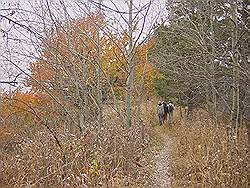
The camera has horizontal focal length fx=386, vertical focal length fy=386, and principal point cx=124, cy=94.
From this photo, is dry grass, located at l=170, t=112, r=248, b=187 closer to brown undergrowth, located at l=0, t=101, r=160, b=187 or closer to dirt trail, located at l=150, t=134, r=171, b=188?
dirt trail, located at l=150, t=134, r=171, b=188

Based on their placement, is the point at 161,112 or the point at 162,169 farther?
the point at 161,112

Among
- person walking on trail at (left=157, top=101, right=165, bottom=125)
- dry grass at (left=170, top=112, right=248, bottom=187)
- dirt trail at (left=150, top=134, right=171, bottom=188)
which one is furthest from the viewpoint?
person walking on trail at (left=157, top=101, right=165, bottom=125)

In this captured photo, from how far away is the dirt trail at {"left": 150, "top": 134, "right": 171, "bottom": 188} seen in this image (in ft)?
23.6

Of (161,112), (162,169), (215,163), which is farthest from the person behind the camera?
(161,112)

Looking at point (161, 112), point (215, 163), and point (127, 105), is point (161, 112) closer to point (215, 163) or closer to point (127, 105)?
point (127, 105)

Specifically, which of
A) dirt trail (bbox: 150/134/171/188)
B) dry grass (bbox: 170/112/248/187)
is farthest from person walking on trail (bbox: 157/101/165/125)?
dry grass (bbox: 170/112/248/187)

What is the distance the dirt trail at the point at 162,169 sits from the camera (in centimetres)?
718

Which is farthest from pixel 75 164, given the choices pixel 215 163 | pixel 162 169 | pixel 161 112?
pixel 161 112

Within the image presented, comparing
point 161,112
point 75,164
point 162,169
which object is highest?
point 75,164

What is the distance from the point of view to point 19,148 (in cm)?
757

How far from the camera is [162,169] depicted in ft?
27.4

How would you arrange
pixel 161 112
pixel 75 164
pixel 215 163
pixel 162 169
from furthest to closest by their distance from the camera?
pixel 161 112
pixel 162 169
pixel 215 163
pixel 75 164

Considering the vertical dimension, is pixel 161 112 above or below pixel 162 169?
above

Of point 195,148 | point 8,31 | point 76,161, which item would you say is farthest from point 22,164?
point 195,148
